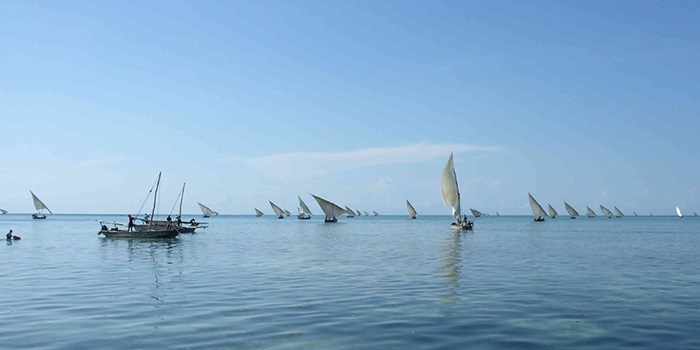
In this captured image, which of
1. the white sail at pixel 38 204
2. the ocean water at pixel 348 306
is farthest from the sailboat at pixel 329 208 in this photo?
the ocean water at pixel 348 306

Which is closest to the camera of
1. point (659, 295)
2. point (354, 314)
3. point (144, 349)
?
point (144, 349)

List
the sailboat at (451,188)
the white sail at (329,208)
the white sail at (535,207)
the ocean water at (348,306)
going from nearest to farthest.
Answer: the ocean water at (348,306) → the sailboat at (451,188) → the white sail at (329,208) → the white sail at (535,207)

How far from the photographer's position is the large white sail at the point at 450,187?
9744 centimetres

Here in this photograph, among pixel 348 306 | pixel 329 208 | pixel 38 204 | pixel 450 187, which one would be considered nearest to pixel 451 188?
pixel 450 187

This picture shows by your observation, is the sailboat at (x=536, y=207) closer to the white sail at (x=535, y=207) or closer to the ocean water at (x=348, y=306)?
the white sail at (x=535, y=207)

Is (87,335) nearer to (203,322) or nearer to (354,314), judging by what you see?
(203,322)

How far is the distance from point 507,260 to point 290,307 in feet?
82.4

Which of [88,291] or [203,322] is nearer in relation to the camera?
[203,322]

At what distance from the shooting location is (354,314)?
62.5 feet

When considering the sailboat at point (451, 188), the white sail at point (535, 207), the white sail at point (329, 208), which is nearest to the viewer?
the sailboat at point (451, 188)

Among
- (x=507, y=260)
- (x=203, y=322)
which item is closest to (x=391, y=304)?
(x=203, y=322)

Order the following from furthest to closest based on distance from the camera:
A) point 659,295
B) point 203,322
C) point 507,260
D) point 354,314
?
1. point 507,260
2. point 659,295
3. point 354,314
4. point 203,322

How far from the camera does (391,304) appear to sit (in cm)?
2100

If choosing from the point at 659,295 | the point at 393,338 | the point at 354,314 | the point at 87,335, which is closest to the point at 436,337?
the point at 393,338
